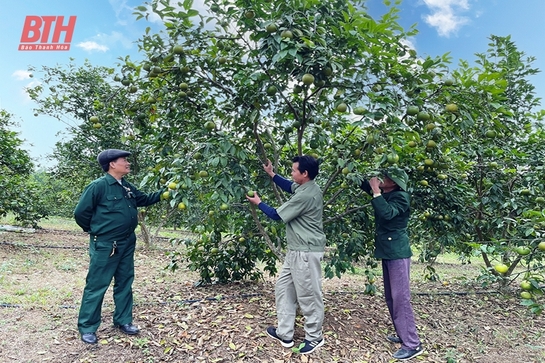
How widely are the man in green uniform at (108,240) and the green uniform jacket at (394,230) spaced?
6.32ft

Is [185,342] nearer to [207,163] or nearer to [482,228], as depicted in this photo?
[207,163]

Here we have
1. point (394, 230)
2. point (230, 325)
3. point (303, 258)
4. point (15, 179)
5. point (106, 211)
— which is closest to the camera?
point (303, 258)

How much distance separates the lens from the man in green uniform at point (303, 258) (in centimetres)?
289

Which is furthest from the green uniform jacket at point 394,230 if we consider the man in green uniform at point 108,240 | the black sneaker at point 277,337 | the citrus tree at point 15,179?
the citrus tree at point 15,179

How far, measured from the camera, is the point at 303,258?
2.89 metres

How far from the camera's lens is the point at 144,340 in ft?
10.0

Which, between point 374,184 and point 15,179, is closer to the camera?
point 374,184

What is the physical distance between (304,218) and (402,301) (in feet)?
3.47

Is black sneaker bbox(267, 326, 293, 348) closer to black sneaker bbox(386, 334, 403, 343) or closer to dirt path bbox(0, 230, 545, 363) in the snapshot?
dirt path bbox(0, 230, 545, 363)

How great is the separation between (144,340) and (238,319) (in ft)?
2.70

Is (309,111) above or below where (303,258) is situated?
above

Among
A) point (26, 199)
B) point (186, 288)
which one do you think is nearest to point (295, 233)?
point (186, 288)

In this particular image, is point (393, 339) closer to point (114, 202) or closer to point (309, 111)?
point (309, 111)

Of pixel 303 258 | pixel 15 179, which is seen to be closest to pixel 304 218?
pixel 303 258
